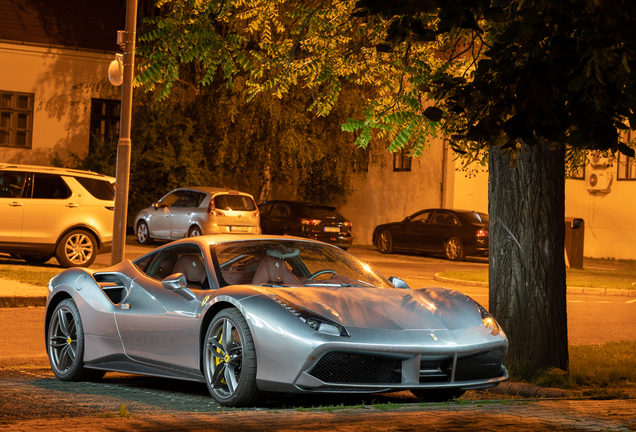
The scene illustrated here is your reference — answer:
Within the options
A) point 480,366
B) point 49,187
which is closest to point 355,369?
point 480,366

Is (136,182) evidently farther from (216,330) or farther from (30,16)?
(216,330)

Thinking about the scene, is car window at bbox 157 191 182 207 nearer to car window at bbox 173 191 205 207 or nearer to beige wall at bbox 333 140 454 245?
car window at bbox 173 191 205 207

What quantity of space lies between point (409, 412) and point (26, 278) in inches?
443

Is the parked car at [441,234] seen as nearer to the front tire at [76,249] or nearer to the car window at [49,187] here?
the front tire at [76,249]

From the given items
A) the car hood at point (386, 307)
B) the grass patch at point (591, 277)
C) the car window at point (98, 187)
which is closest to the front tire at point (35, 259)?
the car window at point (98, 187)

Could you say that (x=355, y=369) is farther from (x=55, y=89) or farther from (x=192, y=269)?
(x=55, y=89)

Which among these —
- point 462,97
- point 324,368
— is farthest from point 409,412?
point 462,97

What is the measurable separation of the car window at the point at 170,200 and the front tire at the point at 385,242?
24.6 feet

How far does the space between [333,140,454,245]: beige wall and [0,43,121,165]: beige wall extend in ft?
36.8

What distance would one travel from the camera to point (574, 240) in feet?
78.8

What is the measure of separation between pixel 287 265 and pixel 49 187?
11665 mm

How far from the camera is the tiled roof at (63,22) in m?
35.5

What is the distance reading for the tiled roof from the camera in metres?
35.5

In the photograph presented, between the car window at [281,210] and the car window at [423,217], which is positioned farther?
the car window at [281,210]
